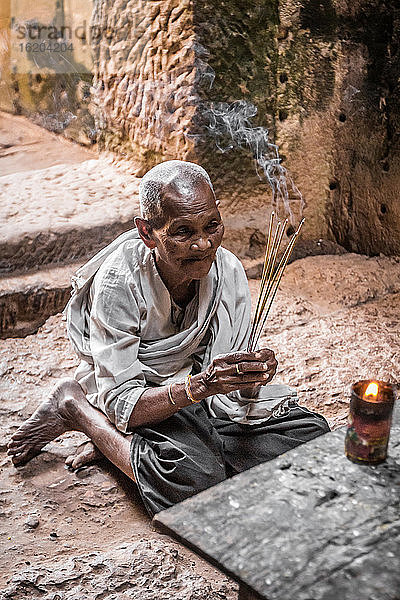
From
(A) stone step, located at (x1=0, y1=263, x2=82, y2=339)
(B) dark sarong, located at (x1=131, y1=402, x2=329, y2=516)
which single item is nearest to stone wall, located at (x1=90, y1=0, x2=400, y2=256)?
(A) stone step, located at (x1=0, y1=263, x2=82, y2=339)

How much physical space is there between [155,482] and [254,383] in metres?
0.56

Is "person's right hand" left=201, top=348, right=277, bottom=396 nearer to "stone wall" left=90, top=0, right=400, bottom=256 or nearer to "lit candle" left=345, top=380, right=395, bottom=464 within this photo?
"lit candle" left=345, top=380, right=395, bottom=464

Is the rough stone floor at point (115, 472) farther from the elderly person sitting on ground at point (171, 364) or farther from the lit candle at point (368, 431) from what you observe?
the lit candle at point (368, 431)

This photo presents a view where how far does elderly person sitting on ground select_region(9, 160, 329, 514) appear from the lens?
110 inches

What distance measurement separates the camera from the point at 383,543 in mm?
1697

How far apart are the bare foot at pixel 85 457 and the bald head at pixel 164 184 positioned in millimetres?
1078

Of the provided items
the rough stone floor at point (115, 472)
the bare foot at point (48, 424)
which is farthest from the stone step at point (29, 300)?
the bare foot at point (48, 424)

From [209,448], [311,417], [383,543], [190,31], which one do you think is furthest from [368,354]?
[383,543]

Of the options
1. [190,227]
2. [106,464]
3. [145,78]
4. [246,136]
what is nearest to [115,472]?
[106,464]

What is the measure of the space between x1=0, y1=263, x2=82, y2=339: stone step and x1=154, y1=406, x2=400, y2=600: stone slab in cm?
284

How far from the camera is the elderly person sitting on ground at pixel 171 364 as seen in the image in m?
2.80

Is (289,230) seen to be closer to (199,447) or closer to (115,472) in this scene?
(115,472)

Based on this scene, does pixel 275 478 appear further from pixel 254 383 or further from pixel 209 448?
pixel 209 448

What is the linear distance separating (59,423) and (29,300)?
4.72 ft
